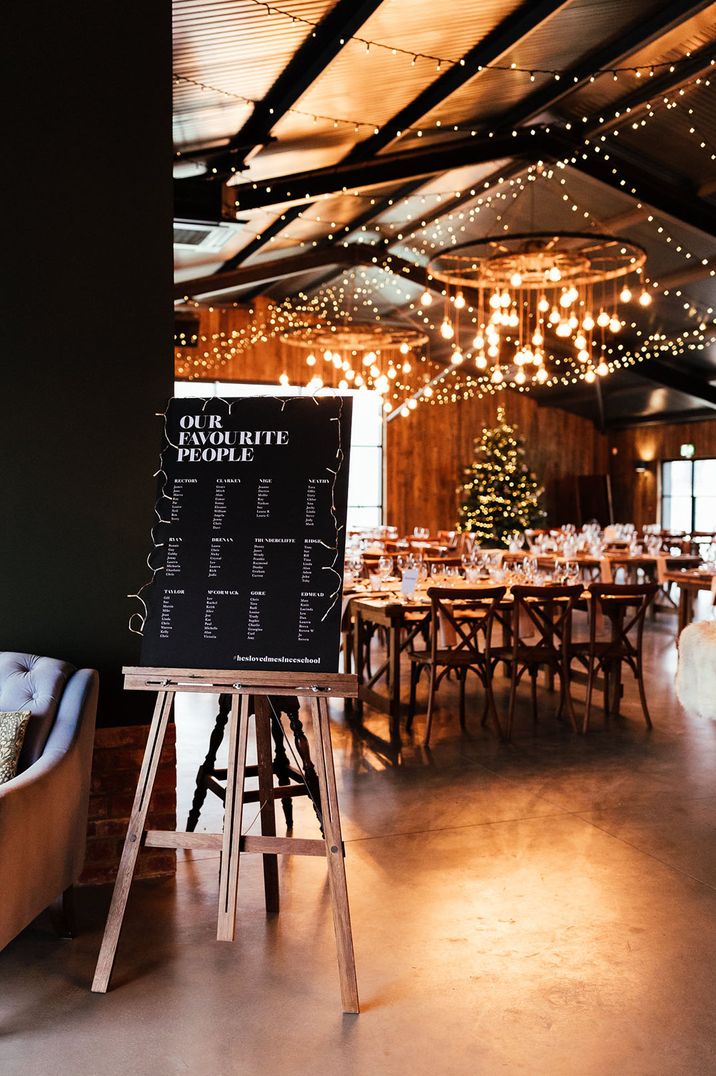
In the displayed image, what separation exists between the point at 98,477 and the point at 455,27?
527 centimetres

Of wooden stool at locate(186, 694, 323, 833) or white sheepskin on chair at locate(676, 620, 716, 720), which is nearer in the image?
white sheepskin on chair at locate(676, 620, 716, 720)

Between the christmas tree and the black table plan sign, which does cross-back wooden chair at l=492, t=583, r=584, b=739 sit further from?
the christmas tree

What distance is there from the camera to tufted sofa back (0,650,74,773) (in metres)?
3.72

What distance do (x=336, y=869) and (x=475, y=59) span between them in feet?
23.4

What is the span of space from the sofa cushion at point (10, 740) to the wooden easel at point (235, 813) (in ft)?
1.67

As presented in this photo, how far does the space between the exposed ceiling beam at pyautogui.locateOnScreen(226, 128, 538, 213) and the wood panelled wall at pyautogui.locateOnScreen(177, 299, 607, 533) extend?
737 centimetres

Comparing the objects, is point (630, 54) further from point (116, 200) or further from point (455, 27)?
point (116, 200)

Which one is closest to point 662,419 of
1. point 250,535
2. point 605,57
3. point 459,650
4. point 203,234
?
point 605,57

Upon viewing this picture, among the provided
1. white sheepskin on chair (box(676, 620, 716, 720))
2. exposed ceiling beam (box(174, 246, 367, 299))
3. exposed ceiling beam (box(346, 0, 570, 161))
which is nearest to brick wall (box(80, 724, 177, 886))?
white sheepskin on chair (box(676, 620, 716, 720))

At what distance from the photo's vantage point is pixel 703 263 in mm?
13148

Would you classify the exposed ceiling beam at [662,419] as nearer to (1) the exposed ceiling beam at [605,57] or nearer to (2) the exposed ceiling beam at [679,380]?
(2) the exposed ceiling beam at [679,380]

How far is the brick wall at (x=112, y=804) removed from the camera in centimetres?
424

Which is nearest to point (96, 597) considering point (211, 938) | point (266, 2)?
point (211, 938)

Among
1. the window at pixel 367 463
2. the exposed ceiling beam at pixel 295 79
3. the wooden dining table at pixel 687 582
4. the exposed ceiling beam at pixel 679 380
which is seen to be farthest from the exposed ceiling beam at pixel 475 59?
the window at pixel 367 463
